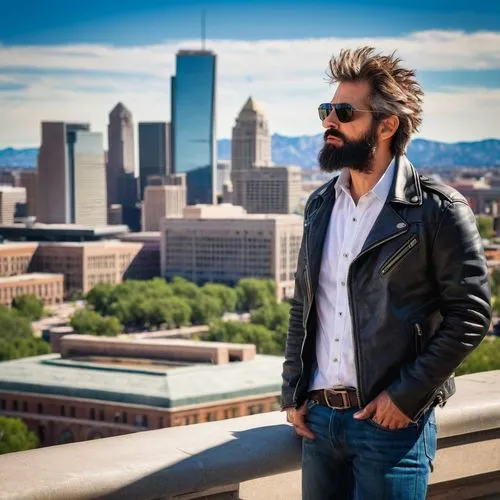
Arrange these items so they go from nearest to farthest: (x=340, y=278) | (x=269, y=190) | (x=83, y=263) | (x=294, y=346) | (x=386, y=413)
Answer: (x=386, y=413) < (x=340, y=278) < (x=294, y=346) < (x=83, y=263) < (x=269, y=190)

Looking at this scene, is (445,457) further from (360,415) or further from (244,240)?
(244,240)

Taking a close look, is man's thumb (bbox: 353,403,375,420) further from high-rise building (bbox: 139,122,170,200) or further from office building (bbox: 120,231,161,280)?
high-rise building (bbox: 139,122,170,200)

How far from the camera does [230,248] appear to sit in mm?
100500

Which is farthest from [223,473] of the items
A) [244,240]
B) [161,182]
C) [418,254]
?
[161,182]

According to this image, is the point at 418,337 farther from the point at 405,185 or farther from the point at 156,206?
the point at 156,206

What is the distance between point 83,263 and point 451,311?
90.9 metres

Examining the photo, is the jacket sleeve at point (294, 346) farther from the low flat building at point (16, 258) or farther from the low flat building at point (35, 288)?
the low flat building at point (16, 258)

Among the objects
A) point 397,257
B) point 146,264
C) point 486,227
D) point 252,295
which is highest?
point 397,257

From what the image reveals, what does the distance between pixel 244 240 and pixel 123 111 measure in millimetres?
83543

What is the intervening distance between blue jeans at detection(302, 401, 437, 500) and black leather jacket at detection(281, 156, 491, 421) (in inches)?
3.4

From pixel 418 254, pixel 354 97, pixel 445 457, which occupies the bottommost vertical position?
pixel 445 457

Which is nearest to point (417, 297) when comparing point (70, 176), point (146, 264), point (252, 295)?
point (252, 295)

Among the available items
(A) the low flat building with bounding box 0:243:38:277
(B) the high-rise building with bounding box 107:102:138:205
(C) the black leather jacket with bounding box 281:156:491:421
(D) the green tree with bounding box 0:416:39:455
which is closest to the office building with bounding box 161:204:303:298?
(A) the low flat building with bounding box 0:243:38:277

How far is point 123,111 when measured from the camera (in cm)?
17975
